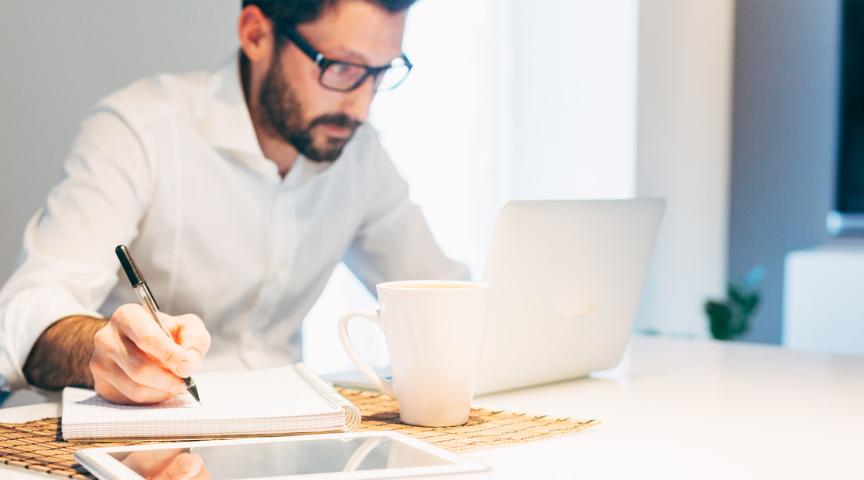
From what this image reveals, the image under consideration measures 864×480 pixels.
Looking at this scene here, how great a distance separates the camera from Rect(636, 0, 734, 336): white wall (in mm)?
3166

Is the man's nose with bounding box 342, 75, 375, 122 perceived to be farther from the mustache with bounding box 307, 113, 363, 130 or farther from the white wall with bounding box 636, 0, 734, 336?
the white wall with bounding box 636, 0, 734, 336

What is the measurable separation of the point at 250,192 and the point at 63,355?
27.7 inches

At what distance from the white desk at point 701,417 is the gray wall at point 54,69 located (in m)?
0.74

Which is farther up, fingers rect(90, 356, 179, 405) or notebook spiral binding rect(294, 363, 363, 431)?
fingers rect(90, 356, 179, 405)

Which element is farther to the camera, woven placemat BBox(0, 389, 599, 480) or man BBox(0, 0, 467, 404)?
man BBox(0, 0, 467, 404)

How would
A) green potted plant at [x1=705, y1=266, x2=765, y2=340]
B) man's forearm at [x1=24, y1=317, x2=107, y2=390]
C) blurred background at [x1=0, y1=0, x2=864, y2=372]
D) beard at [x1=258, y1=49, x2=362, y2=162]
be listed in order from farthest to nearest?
green potted plant at [x1=705, y1=266, x2=765, y2=340], blurred background at [x1=0, y1=0, x2=864, y2=372], beard at [x1=258, y1=49, x2=362, y2=162], man's forearm at [x1=24, y1=317, x2=107, y2=390]

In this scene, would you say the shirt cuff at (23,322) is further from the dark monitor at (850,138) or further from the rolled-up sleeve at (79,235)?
the dark monitor at (850,138)

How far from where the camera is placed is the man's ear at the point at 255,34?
5.83 feet

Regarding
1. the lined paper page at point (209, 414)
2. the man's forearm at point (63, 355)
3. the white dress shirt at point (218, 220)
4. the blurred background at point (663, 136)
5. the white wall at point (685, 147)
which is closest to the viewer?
the lined paper page at point (209, 414)

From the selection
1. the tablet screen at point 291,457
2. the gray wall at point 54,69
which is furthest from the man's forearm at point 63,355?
the gray wall at point 54,69

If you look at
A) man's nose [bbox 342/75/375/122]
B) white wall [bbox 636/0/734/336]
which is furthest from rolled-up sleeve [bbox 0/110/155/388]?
white wall [bbox 636/0/734/336]

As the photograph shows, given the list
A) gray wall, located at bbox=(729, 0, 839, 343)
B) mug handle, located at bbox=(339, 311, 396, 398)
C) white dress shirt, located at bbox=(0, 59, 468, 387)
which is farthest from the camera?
gray wall, located at bbox=(729, 0, 839, 343)

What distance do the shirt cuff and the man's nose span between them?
0.83m

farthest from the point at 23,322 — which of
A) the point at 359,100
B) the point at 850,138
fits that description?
the point at 850,138
